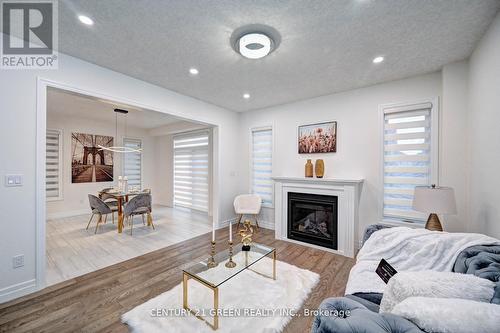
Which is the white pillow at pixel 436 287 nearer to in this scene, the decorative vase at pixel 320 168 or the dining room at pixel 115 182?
the decorative vase at pixel 320 168

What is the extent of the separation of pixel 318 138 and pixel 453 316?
10.7 feet

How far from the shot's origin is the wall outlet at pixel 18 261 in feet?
6.83

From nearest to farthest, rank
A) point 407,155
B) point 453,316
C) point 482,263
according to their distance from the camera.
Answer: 1. point 453,316
2. point 482,263
3. point 407,155

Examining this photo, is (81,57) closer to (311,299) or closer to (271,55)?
(271,55)

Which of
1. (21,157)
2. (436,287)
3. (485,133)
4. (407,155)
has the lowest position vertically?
(436,287)

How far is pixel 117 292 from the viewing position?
216cm

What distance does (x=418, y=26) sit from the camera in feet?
6.26

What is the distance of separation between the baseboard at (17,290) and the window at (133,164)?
4.69 m

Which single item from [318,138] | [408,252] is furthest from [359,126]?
[408,252]

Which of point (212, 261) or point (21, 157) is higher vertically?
point (21, 157)

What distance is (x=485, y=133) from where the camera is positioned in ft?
6.50

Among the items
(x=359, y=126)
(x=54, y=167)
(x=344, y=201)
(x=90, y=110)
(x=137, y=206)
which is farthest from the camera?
(x=54, y=167)

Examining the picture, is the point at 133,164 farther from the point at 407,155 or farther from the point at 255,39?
the point at 407,155

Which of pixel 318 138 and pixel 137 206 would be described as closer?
pixel 318 138
